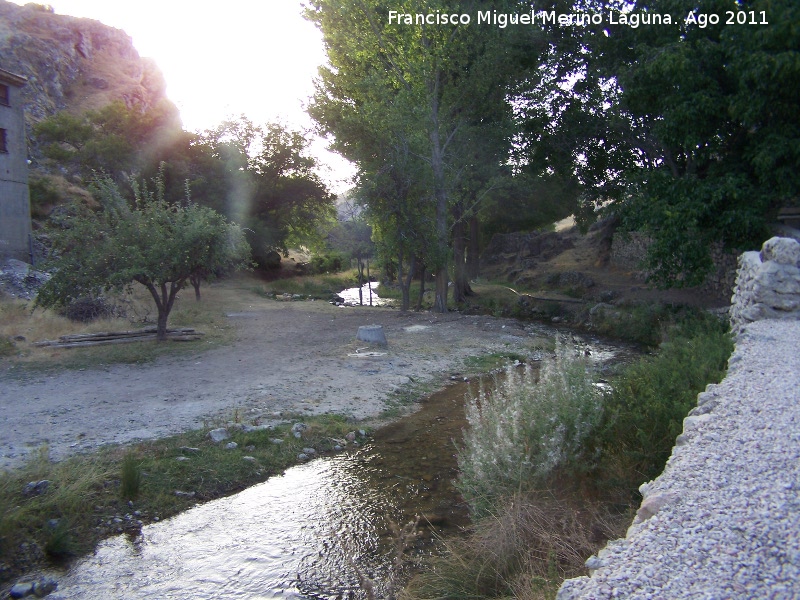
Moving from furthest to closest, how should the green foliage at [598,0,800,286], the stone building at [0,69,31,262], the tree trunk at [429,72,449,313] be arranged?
the stone building at [0,69,31,262] → the tree trunk at [429,72,449,313] → the green foliage at [598,0,800,286]

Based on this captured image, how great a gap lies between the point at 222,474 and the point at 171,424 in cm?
172

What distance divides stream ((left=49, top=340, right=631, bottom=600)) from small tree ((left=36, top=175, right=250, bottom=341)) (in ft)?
24.9

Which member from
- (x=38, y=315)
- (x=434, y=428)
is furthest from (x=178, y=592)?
(x=38, y=315)

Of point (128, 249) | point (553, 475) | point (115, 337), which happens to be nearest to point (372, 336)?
point (128, 249)

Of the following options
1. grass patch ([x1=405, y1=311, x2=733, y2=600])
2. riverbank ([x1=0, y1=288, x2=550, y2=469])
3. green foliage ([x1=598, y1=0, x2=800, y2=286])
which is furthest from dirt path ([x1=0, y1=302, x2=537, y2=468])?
green foliage ([x1=598, y1=0, x2=800, y2=286])

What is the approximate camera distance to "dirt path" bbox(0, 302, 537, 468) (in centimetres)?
805

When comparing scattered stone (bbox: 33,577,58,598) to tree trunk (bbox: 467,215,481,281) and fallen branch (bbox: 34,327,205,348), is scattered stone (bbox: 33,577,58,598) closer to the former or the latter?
fallen branch (bbox: 34,327,205,348)

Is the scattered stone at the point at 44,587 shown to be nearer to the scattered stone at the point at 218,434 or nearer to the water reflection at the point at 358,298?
the scattered stone at the point at 218,434

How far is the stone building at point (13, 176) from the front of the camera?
74.2ft

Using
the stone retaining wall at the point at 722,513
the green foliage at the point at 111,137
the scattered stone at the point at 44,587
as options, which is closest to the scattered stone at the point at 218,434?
the scattered stone at the point at 44,587

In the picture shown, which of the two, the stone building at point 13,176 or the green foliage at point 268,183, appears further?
the green foliage at point 268,183

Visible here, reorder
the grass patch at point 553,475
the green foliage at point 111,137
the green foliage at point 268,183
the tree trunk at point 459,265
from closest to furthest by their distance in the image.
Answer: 1. the grass patch at point 553,475
2. the tree trunk at point 459,265
3. the green foliage at point 111,137
4. the green foliage at point 268,183

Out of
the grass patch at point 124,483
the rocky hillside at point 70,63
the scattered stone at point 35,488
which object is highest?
the rocky hillside at point 70,63

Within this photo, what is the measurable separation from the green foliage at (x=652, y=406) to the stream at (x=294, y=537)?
70.5 inches
